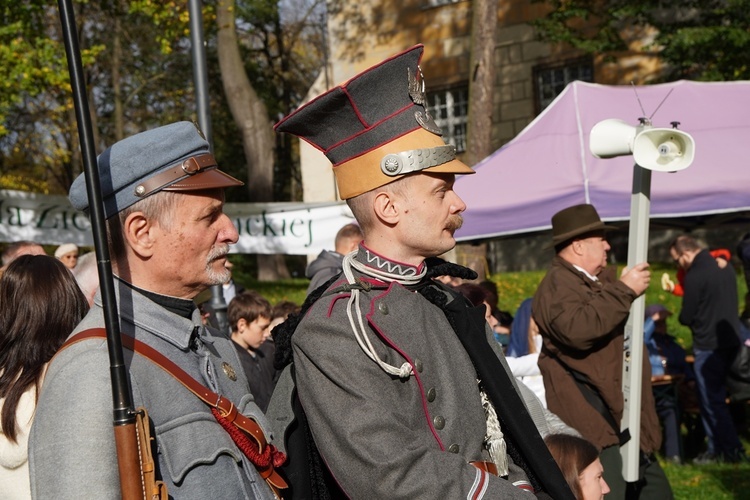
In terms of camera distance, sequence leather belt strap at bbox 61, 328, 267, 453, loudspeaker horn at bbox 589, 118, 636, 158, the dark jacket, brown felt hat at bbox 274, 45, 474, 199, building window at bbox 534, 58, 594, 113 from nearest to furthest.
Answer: leather belt strap at bbox 61, 328, 267, 453 → brown felt hat at bbox 274, 45, 474, 199 → loudspeaker horn at bbox 589, 118, 636, 158 → the dark jacket → building window at bbox 534, 58, 594, 113

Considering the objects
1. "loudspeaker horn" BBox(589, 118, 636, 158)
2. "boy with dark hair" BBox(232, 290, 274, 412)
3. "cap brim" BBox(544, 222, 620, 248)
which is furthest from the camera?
"boy with dark hair" BBox(232, 290, 274, 412)

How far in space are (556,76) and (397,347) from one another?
22755 millimetres

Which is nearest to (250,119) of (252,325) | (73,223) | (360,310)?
(73,223)

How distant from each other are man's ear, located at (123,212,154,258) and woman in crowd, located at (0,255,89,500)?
3.68 feet

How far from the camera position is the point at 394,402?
97.6 inches

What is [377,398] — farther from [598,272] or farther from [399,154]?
[598,272]

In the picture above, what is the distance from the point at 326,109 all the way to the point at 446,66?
76.5 ft

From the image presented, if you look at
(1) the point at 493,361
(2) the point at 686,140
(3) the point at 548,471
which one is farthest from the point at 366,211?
(2) the point at 686,140

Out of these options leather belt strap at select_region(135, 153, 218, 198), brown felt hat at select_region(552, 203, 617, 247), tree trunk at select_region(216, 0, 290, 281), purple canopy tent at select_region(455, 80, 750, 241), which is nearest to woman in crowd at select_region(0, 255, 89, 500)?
leather belt strap at select_region(135, 153, 218, 198)

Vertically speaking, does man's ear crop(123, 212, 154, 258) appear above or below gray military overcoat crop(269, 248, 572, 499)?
above

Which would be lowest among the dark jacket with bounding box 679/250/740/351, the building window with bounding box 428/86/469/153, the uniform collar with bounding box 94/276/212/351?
the dark jacket with bounding box 679/250/740/351

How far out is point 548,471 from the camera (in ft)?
8.69

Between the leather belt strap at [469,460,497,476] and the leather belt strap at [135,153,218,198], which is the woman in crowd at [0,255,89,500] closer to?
the leather belt strap at [135,153,218,198]

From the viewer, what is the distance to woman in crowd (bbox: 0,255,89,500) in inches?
127
